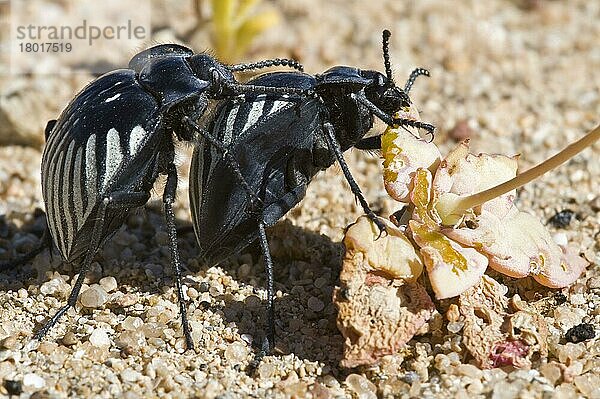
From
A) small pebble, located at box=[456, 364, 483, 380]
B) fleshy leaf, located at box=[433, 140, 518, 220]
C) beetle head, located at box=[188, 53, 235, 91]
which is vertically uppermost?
beetle head, located at box=[188, 53, 235, 91]

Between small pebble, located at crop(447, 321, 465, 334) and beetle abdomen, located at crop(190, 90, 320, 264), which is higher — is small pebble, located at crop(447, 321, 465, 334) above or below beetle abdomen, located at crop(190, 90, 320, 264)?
below

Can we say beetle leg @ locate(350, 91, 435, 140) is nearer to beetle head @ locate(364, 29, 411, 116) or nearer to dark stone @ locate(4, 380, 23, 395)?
beetle head @ locate(364, 29, 411, 116)

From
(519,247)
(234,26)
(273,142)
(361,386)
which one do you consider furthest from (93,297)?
(234,26)

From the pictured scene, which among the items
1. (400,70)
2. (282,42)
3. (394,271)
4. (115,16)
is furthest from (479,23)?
(394,271)

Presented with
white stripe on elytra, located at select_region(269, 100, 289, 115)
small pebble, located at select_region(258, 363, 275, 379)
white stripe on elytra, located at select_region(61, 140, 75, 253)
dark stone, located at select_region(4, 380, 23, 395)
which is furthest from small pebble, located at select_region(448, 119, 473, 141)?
dark stone, located at select_region(4, 380, 23, 395)

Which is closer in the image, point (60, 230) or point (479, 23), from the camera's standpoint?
point (60, 230)

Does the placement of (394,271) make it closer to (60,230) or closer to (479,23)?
(60,230)

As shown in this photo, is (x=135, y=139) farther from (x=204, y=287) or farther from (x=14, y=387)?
(x=14, y=387)
